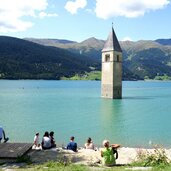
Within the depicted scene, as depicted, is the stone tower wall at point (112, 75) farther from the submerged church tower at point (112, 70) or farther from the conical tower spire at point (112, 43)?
the conical tower spire at point (112, 43)

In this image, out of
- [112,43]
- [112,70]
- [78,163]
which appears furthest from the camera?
Result: [112,43]

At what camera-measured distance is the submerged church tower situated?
84.3m

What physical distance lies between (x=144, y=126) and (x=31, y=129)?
46.7 ft

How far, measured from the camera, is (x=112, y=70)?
8462cm

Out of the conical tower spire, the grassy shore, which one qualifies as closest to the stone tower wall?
the conical tower spire

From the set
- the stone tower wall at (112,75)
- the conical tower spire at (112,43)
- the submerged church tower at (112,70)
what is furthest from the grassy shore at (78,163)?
the conical tower spire at (112,43)

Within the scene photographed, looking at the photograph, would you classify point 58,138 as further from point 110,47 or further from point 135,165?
point 110,47

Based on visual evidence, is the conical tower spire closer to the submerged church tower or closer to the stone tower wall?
the submerged church tower

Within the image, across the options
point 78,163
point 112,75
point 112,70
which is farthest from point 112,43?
point 78,163

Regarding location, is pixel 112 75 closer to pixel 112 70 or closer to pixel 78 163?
pixel 112 70

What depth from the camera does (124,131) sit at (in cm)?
3797

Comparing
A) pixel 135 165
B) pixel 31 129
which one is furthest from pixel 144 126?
pixel 135 165

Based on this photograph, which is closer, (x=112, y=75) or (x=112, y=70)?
(x=112, y=75)

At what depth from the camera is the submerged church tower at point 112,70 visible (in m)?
84.3
